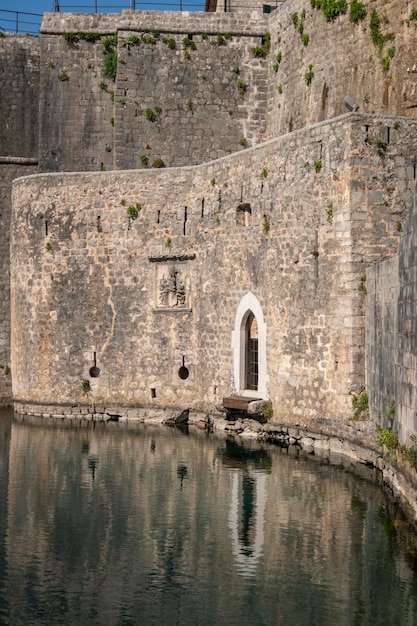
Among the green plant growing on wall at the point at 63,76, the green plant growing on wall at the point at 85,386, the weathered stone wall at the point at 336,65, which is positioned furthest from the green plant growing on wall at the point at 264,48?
the green plant growing on wall at the point at 85,386

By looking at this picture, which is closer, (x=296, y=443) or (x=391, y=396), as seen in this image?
(x=391, y=396)

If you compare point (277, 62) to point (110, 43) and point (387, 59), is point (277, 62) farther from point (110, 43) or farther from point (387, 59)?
point (387, 59)

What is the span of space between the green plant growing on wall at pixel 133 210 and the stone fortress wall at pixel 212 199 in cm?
15

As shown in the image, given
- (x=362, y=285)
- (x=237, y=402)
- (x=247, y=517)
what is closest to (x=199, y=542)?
(x=247, y=517)

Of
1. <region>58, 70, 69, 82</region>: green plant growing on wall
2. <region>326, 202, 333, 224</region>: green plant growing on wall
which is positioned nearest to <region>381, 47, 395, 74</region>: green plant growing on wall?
<region>326, 202, 333, 224</region>: green plant growing on wall

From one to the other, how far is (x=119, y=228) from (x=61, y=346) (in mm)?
2912

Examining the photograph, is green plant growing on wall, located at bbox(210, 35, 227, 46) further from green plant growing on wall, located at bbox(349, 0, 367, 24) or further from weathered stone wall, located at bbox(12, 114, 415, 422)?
weathered stone wall, located at bbox(12, 114, 415, 422)

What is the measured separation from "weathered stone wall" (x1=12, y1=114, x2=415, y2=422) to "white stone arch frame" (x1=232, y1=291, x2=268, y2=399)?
0.18 meters

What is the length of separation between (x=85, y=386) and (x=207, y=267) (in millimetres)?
3972

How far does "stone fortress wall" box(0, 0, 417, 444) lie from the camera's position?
16234mm

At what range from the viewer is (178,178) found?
21.1 meters

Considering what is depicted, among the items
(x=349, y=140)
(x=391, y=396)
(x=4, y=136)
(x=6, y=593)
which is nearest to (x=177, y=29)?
(x=4, y=136)

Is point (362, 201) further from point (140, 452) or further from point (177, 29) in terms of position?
point (177, 29)

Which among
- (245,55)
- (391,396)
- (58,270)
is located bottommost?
(391,396)
